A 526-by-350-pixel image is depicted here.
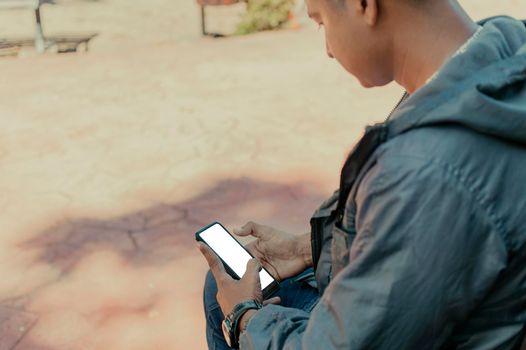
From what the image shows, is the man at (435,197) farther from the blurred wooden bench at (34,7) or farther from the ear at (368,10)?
the blurred wooden bench at (34,7)

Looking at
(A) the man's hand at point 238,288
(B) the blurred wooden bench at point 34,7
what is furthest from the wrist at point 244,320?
(B) the blurred wooden bench at point 34,7

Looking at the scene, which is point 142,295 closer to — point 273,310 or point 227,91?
point 273,310

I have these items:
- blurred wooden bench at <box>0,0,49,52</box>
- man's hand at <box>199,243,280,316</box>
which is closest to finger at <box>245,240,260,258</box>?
man's hand at <box>199,243,280,316</box>

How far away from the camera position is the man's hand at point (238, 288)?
1.51 metres

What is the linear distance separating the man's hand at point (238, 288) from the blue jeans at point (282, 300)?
0.07 m

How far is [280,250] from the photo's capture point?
1806mm

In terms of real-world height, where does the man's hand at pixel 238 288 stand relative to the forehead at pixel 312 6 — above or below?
below

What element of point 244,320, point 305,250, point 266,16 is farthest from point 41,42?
point 244,320

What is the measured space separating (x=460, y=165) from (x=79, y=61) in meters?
5.24

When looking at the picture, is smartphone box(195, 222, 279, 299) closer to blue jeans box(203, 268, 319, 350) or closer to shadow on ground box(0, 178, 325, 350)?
blue jeans box(203, 268, 319, 350)

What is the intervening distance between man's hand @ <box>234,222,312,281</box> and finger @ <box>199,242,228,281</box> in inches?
5.2

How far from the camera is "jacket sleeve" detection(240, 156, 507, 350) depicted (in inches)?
37.6

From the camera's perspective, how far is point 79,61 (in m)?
5.78

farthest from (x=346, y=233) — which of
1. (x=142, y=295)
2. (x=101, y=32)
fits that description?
(x=101, y=32)
